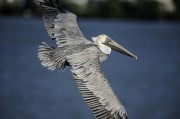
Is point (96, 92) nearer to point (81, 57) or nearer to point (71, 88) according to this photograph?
point (81, 57)

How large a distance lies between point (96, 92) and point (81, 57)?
726mm

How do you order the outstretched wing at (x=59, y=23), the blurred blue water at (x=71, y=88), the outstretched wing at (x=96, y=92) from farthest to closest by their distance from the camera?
1. the blurred blue water at (x=71, y=88)
2. the outstretched wing at (x=59, y=23)
3. the outstretched wing at (x=96, y=92)

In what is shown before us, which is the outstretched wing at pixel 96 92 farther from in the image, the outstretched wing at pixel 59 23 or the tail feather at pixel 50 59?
the outstretched wing at pixel 59 23

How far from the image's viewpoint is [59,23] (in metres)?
11.4

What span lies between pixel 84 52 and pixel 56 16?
1271mm

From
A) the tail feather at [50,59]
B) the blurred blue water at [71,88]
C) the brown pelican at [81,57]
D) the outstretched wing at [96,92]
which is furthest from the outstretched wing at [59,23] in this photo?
the blurred blue water at [71,88]

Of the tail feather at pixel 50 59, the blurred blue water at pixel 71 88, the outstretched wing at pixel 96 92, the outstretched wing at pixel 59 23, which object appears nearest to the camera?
the outstretched wing at pixel 96 92

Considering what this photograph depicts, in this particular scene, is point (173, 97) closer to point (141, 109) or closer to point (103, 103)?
point (141, 109)

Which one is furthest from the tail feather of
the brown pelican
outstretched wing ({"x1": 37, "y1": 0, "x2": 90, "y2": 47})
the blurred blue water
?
the blurred blue water

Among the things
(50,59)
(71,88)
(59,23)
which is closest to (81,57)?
A: (50,59)

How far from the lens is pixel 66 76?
28641 mm

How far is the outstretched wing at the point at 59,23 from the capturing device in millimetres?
11203

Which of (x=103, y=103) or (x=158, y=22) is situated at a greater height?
(x=103, y=103)

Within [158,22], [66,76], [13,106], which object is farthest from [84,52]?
[158,22]
